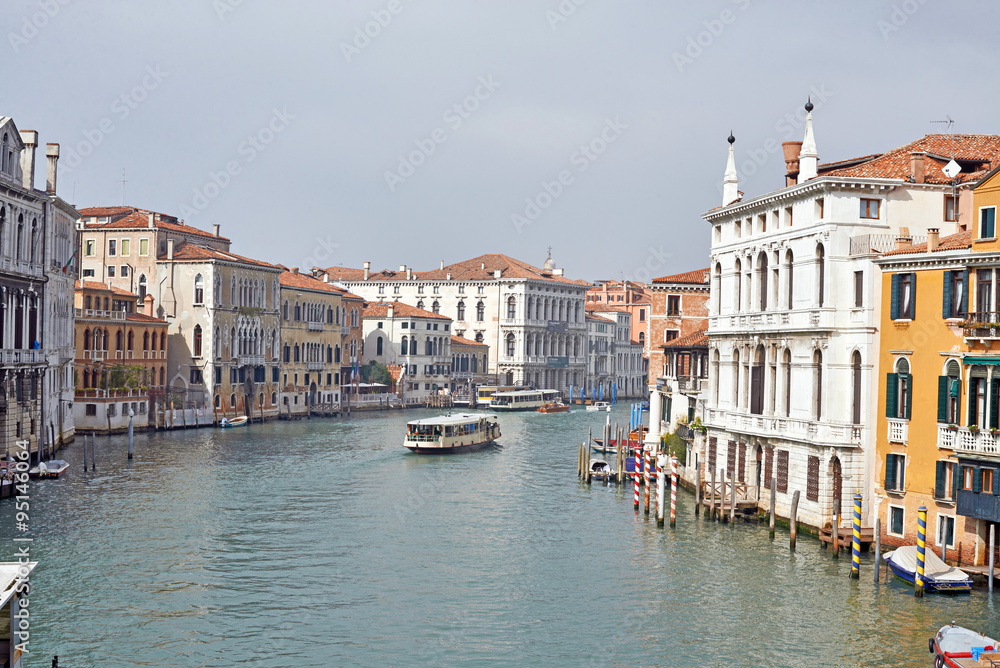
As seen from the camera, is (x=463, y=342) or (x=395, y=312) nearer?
(x=395, y=312)

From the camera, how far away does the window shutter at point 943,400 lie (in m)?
20.8

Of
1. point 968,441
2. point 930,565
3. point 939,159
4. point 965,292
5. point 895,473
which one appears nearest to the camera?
point 930,565

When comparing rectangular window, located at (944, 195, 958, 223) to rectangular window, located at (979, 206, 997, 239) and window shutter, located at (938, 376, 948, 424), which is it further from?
window shutter, located at (938, 376, 948, 424)

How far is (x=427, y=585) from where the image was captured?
2145cm

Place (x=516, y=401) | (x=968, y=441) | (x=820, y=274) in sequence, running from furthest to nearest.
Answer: (x=516, y=401) → (x=820, y=274) → (x=968, y=441)

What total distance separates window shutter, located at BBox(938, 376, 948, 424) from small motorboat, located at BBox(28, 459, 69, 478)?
22647mm

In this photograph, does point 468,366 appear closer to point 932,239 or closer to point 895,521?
point 895,521

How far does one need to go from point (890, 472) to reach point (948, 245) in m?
4.25

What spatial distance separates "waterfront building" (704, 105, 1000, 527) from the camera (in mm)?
23453

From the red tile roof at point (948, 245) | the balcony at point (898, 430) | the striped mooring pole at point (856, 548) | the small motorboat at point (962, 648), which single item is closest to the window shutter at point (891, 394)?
the balcony at point (898, 430)

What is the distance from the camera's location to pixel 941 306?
21.2 m

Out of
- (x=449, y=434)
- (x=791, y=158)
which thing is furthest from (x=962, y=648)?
(x=449, y=434)

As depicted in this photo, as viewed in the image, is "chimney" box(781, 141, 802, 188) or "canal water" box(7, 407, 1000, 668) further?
"chimney" box(781, 141, 802, 188)

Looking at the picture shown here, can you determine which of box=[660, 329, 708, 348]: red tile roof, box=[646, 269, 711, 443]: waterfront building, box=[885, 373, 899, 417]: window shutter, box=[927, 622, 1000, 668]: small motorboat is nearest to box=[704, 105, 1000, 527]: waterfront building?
box=[885, 373, 899, 417]: window shutter
